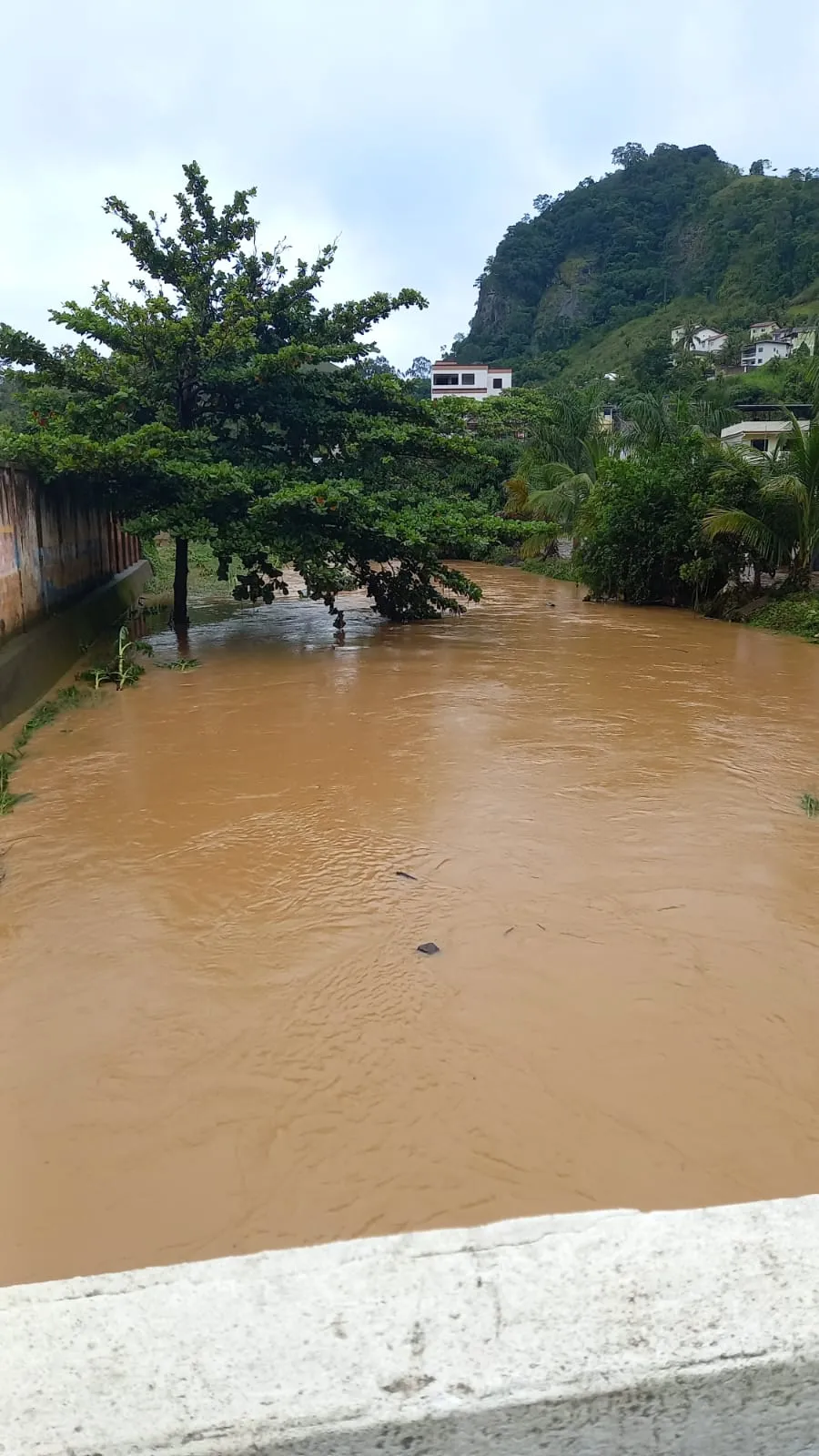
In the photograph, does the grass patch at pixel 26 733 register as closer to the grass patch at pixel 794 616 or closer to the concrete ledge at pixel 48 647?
the concrete ledge at pixel 48 647

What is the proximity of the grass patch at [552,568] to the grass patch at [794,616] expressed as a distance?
6.51 m

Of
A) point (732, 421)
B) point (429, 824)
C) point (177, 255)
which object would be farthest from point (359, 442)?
point (732, 421)

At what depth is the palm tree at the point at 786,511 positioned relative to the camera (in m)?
13.3

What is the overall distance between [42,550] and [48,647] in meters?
1.06

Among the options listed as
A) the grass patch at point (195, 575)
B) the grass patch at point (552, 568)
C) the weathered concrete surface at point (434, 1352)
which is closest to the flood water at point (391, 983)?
the weathered concrete surface at point (434, 1352)

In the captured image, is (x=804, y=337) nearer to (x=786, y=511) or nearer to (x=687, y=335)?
(x=687, y=335)

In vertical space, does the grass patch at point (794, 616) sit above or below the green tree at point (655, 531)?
below

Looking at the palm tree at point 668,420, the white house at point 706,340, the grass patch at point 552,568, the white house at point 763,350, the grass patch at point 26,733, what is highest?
the white house at point 706,340

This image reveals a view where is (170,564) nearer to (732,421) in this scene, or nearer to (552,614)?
(552,614)

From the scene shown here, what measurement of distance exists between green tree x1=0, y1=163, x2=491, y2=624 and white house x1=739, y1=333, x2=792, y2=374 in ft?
161

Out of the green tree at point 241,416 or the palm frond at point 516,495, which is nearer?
the green tree at point 241,416

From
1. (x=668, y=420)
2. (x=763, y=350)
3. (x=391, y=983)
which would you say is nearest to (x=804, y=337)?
(x=763, y=350)

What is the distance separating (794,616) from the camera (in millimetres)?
13852

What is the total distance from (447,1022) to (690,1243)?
217cm
